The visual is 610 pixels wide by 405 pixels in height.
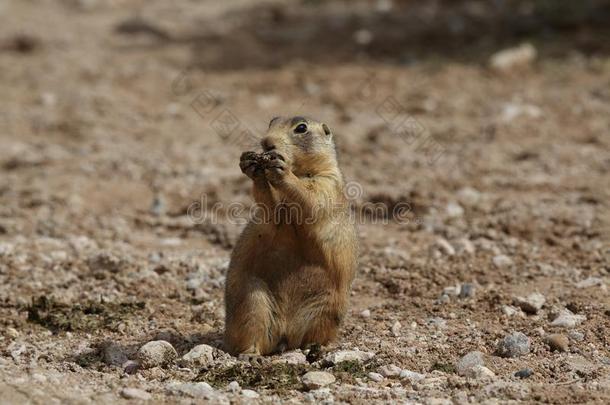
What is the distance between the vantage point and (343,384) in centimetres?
439

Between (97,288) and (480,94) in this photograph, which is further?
(480,94)

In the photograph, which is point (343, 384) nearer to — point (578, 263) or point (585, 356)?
point (585, 356)

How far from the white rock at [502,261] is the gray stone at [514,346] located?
1.47 meters

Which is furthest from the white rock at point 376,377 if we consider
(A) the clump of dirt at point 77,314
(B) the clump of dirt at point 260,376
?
(A) the clump of dirt at point 77,314

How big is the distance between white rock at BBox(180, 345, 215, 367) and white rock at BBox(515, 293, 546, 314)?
6.46 feet

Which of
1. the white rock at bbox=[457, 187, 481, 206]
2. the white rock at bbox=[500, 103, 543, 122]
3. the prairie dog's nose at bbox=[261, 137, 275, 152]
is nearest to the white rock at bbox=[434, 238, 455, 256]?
the white rock at bbox=[457, 187, 481, 206]

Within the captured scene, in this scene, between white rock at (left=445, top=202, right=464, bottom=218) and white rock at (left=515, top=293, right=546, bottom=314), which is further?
white rock at (left=445, top=202, right=464, bottom=218)

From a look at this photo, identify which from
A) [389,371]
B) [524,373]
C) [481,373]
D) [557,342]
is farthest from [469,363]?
[557,342]

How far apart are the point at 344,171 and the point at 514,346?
12.6ft

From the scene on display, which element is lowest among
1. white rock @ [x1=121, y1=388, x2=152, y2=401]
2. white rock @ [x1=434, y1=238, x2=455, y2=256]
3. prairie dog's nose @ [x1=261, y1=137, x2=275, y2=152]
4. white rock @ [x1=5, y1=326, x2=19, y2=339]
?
white rock @ [x1=5, y1=326, x2=19, y2=339]

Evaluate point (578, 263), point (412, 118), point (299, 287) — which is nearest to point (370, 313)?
point (299, 287)

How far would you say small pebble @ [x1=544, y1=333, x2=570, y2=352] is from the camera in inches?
191

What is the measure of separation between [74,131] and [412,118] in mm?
3681

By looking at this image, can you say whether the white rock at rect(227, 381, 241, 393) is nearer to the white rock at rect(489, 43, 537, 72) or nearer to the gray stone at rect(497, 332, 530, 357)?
the gray stone at rect(497, 332, 530, 357)
